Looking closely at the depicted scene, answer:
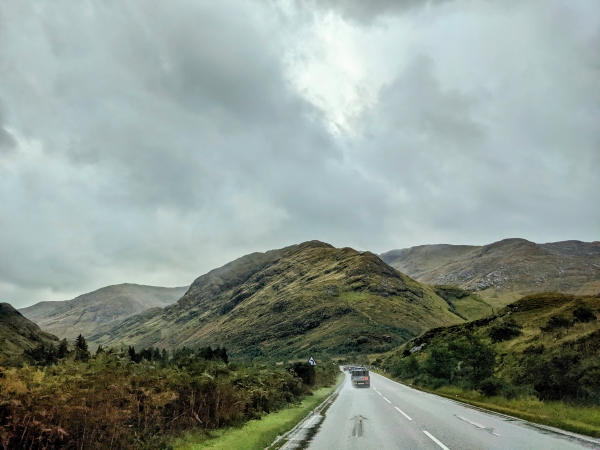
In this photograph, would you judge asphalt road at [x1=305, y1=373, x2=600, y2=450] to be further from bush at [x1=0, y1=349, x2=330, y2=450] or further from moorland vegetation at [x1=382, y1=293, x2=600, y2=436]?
bush at [x1=0, y1=349, x2=330, y2=450]

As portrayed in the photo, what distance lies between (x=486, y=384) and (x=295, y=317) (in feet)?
527

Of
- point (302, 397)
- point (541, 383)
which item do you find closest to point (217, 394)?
point (302, 397)

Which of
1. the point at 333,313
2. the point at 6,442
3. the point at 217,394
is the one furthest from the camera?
the point at 333,313

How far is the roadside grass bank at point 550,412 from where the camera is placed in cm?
1388

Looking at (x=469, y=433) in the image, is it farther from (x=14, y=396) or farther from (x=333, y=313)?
(x=333, y=313)

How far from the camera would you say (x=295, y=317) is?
183 m

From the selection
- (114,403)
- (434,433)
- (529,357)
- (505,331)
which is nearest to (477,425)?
(434,433)

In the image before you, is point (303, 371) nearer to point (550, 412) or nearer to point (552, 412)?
point (550, 412)

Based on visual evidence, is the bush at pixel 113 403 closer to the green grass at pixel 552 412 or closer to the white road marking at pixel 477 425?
the white road marking at pixel 477 425

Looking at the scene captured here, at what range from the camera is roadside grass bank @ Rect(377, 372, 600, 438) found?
13875mm

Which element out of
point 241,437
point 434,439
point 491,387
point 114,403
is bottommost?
point 241,437

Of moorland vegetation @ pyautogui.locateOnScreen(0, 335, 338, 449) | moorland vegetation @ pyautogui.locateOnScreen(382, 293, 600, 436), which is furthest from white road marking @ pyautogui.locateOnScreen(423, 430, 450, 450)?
moorland vegetation @ pyautogui.locateOnScreen(0, 335, 338, 449)

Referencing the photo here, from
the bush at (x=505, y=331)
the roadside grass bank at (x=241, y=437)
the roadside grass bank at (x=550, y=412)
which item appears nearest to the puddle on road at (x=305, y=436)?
the roadside grass bank at (x=241, y=437)

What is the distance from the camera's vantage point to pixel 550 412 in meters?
17.7
